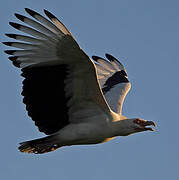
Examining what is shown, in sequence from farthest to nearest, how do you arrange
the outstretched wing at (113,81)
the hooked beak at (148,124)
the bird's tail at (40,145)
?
1. the outstretched wing at (113,81)
2. the hooked beak at (148,124)
3. the bird's tail at (40,145)

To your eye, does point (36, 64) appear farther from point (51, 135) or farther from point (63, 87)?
point (51, 135)

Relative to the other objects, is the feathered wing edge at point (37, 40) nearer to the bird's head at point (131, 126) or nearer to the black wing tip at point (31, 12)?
the black wing tip at point (31, 12)

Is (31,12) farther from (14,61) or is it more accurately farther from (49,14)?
(14,61)

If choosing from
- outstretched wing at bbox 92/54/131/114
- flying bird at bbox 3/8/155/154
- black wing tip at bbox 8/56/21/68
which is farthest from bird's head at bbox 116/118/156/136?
black wing tip at bbox 8/56/21/68

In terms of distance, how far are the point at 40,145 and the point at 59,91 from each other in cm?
99

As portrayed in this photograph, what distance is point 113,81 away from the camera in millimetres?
11508

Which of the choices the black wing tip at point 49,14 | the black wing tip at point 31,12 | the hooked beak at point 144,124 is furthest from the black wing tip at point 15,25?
the hooked beak at point 144,124

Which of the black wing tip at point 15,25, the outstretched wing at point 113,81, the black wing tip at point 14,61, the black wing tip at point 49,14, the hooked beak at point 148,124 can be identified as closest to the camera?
the black wing tip at point 49,14

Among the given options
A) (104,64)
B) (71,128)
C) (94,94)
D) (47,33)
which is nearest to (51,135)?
(71,128)

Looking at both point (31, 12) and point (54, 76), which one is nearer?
point (31, 12)

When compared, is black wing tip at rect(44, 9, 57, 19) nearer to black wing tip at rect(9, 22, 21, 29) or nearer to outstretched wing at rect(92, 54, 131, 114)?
black wing tip at rect(9, 22, 21, 29)

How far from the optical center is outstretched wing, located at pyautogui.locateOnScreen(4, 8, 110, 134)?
26.8 feet

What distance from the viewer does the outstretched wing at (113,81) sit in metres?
10.4

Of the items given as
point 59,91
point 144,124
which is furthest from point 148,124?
point 59,91
